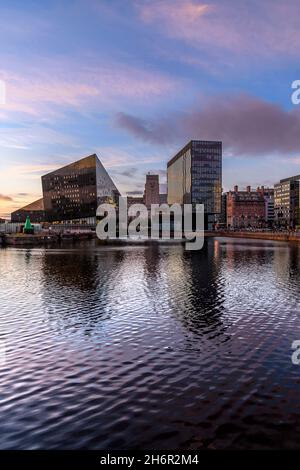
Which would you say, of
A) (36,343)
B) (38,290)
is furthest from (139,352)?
(38,290)

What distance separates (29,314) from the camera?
86.8ft

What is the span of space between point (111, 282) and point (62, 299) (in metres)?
10.4

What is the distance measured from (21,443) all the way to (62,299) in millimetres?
20884

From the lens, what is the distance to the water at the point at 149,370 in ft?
38.0

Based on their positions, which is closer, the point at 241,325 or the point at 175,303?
the point at 241,325

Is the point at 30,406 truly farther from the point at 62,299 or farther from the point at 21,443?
the point at 62,299

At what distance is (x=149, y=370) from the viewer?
16.6 m

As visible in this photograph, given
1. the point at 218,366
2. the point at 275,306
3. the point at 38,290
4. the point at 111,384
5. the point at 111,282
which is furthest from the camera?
the point at 111,282

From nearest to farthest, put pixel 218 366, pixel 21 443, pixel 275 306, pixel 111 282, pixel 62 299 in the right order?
pixel 21 443 → pixel 218 366 → pixel 275 306 → pixel 62 299 → pixel 111 282

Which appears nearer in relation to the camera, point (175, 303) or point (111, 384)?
point (111, 384)

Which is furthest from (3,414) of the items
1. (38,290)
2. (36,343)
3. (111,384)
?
(38,290)

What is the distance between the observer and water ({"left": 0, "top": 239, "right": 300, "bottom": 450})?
1157 centimetres
